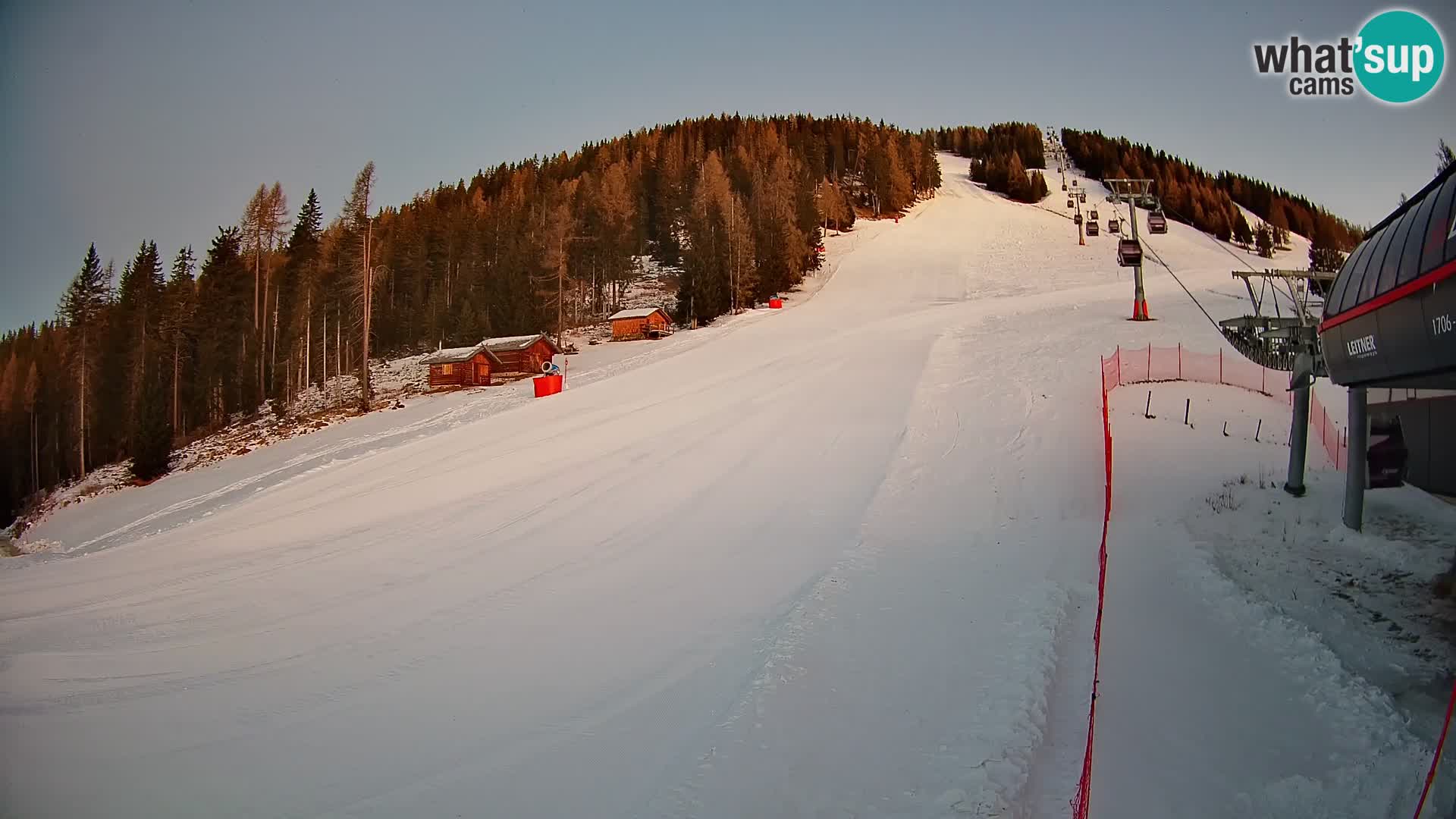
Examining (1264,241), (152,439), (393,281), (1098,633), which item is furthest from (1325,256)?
(393,281)

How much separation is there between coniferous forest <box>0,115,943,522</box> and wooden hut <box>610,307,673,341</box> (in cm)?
384

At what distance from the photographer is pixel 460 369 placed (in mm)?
43250

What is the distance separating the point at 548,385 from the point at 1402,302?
88.6 ft

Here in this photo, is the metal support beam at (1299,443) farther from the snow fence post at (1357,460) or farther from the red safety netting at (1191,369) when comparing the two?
the red safety netting at (1191,369)

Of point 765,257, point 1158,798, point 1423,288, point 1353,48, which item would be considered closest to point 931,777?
point 1158,798

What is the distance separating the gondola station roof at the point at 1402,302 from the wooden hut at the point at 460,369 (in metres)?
40.3

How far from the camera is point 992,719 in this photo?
707 centimetres

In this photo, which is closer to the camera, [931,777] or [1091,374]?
[931,777]

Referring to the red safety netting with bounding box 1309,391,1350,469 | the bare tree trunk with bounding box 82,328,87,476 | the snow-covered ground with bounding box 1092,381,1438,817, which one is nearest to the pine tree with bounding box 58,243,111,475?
the bare tree trunk with bounding box 82,328,87,476

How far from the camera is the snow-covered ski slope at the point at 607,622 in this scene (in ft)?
20.8

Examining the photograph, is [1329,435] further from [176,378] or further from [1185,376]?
[176,378]

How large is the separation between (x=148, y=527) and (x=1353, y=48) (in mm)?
27419

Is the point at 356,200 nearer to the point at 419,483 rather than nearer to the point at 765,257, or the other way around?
the point at 419,483

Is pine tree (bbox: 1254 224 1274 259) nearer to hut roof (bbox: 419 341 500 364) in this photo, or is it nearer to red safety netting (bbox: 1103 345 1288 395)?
red safety netting (bbox: 1103 345 1288 395)
